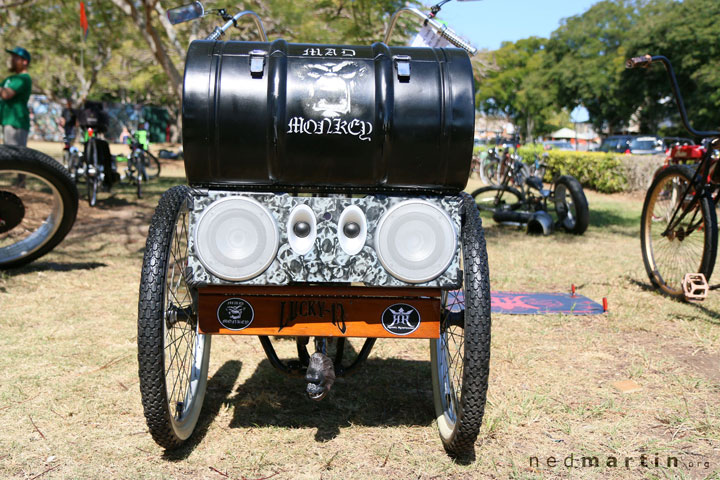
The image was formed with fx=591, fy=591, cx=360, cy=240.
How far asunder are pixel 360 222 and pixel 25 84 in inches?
259

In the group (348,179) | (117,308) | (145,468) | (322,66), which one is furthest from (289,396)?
(117,308)

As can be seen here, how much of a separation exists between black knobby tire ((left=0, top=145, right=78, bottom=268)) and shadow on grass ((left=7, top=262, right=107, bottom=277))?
0.09 metres

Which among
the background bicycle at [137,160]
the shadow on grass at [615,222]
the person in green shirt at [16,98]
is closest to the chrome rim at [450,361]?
the person in green shirt at [16,98]

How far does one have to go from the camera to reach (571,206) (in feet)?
27.9

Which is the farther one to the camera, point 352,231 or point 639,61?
point 639,61

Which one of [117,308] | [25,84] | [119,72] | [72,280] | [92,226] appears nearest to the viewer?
[117,308]

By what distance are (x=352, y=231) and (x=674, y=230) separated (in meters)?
3.74

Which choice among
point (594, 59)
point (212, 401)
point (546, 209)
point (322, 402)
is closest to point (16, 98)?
point (212, 401)

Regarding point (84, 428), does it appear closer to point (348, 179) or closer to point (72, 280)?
point (348, 179)

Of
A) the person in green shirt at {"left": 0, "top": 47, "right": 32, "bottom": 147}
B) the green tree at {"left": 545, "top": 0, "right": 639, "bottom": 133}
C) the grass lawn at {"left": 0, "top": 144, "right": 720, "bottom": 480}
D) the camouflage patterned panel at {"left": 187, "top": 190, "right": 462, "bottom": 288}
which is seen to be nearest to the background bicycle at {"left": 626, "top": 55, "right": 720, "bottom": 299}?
the grass lawn at {"left": 0, "top": 144, "right": 720, "bottom": 480}

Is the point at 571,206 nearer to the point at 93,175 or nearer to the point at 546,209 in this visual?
the point at 546,209

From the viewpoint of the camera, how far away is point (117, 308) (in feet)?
14.4

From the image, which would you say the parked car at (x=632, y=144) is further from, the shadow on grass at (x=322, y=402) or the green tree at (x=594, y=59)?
the shadow on grass at (x=322, y=402)

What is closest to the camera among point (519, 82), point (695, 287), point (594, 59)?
point (695, 287)
